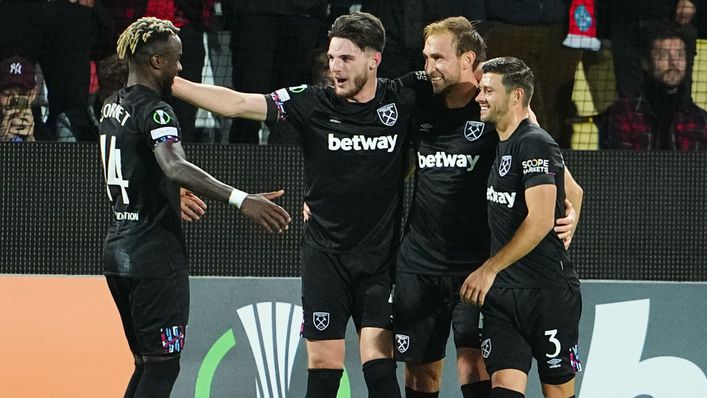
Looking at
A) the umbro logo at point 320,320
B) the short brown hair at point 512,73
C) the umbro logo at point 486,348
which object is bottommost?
the umbro logo at point 486,348

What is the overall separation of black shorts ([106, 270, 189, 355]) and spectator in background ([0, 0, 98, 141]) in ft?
7.34

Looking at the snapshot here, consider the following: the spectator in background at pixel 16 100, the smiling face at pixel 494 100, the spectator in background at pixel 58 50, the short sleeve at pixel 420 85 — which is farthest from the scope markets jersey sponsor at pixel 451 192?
the spectator in background at pixel 16 100

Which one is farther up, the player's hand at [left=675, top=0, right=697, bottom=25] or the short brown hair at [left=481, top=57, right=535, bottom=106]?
the player's hand at [left=675, top=0, right=697, bottom=25]

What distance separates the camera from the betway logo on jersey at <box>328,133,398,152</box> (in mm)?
5238

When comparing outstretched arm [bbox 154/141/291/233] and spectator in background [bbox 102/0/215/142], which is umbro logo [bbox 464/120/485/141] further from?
spectator in background [bbox 102/0/215/142]

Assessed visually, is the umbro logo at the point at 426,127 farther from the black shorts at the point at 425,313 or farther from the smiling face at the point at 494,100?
the black shorts at the point at 425,313

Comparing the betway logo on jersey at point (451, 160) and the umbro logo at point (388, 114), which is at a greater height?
the umbro logo at point (388, 114)

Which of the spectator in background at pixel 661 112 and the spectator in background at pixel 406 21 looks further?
the spectator in background at pixel 661 112

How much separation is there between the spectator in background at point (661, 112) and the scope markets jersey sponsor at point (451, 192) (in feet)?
6.54

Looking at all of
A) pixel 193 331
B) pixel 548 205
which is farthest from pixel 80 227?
pixel 548 205

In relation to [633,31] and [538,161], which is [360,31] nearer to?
[538,161]

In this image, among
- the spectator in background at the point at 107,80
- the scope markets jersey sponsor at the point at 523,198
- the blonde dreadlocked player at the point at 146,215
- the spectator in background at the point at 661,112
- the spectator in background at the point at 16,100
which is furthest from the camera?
the spectator in background at the point at 661,112

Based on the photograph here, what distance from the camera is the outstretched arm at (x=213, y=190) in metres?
4.68

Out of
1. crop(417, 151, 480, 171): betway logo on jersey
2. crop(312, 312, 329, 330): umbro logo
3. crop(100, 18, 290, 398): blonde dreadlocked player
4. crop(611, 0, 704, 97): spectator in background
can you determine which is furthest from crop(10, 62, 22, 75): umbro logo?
crop(611, 0, 704, 97): spectator in background
